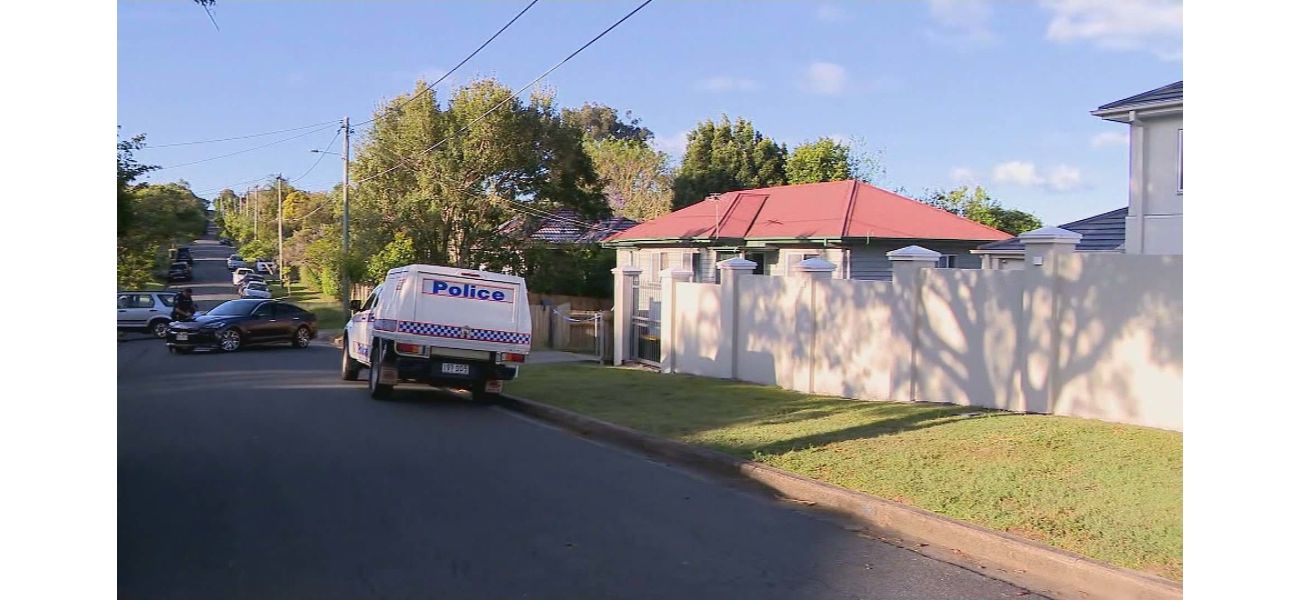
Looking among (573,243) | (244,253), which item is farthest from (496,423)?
(244,253)

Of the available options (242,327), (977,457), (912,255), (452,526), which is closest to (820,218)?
(912,255)

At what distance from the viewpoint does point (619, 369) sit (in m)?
21.8

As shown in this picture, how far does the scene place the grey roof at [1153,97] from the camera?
18109mm

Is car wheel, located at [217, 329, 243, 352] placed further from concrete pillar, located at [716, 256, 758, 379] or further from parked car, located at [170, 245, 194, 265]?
parked car, located at [170, 245, 194, 265]

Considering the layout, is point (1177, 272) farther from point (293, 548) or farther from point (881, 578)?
point (293, 548)

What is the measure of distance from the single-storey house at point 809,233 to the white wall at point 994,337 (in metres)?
9.58

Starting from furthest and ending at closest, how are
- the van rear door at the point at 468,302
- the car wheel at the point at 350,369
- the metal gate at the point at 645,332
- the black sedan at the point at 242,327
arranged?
the black sedan at the point at 242,327 < the metal gate at the point at 645,332 < the car wheel at the point at 350,369 < the van rear door at the point at 468,302

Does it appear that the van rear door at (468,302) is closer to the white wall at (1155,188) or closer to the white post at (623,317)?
the white post at (623,317)

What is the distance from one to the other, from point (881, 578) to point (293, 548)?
389 centimetres

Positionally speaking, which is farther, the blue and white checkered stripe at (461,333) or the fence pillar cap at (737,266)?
the fence pillar cap at (737,266)

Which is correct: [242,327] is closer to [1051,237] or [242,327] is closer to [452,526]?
[1051,237]

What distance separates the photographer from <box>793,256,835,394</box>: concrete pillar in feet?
53.1

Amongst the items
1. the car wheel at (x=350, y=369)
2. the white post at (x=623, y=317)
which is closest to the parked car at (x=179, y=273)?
the car wheel at (x=350, y=369)

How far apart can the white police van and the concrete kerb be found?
6042 mm
